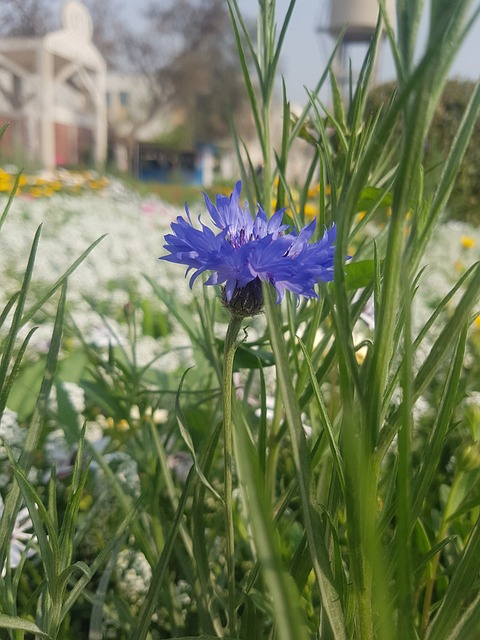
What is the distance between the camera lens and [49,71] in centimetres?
720

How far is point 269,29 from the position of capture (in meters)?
0.43

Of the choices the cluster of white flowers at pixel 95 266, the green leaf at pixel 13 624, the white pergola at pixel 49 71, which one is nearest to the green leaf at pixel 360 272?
the green leaf at pixel 13 624

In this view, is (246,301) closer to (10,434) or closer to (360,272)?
(360,272)

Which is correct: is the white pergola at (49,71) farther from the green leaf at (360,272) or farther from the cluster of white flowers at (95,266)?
the green leaf at (360,272)

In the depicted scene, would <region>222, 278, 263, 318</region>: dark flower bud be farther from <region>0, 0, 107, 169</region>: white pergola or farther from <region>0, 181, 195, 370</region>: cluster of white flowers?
<region>0, 0, 107, 169</region>: white pergola

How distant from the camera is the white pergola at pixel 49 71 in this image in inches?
286

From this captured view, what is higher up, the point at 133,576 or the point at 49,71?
the point at 49,71

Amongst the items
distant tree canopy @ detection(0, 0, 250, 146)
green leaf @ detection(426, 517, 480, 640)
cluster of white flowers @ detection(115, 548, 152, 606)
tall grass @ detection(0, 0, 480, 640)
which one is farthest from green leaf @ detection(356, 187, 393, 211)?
distant tree canopy @ detection(0, 0, 250, 146)

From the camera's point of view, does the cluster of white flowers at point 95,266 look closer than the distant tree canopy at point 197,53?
Yes

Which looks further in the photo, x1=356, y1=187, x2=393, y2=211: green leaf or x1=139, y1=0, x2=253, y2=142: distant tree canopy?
x1=139, y1=0, x2=253, y2=142: distant tree canopy

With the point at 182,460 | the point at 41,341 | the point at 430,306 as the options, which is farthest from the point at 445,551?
the point at 430,306

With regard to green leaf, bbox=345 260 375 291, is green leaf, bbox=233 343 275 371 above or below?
below

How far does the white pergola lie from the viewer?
23.8 feet

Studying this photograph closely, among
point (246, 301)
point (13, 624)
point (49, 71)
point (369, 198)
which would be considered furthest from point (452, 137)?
point (49, 71)
